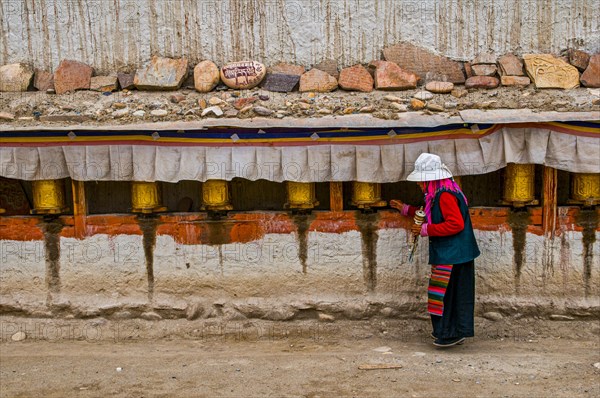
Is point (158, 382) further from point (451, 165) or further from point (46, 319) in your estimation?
point (451, 165)

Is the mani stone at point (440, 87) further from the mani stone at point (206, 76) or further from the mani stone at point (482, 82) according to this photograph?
the mani stone at point (206, 76)

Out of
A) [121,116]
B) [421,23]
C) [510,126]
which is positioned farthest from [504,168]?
[121,116]

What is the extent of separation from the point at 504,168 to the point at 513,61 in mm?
920

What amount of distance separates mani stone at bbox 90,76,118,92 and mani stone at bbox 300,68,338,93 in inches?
61.9

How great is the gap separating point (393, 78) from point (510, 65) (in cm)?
97

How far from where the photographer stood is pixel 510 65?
250 inches

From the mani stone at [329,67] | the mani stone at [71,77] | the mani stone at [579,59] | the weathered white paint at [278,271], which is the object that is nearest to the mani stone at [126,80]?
the mani stone at [71,77]

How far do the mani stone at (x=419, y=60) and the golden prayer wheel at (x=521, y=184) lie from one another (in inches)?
39.4

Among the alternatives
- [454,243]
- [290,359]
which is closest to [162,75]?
[290,359]

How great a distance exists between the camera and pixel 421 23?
21.2 ft

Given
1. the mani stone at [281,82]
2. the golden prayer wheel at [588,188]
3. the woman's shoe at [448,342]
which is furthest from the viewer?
the mani stone at [281,82]

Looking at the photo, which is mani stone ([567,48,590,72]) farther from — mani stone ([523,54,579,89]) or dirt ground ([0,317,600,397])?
dirt ground ([0,317,600,397])

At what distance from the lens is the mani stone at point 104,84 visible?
6.45 metres

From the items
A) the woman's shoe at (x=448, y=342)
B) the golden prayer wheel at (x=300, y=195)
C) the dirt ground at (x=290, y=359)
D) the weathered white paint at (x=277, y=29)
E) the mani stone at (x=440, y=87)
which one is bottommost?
the dirt ground at (x=290, y=359)
